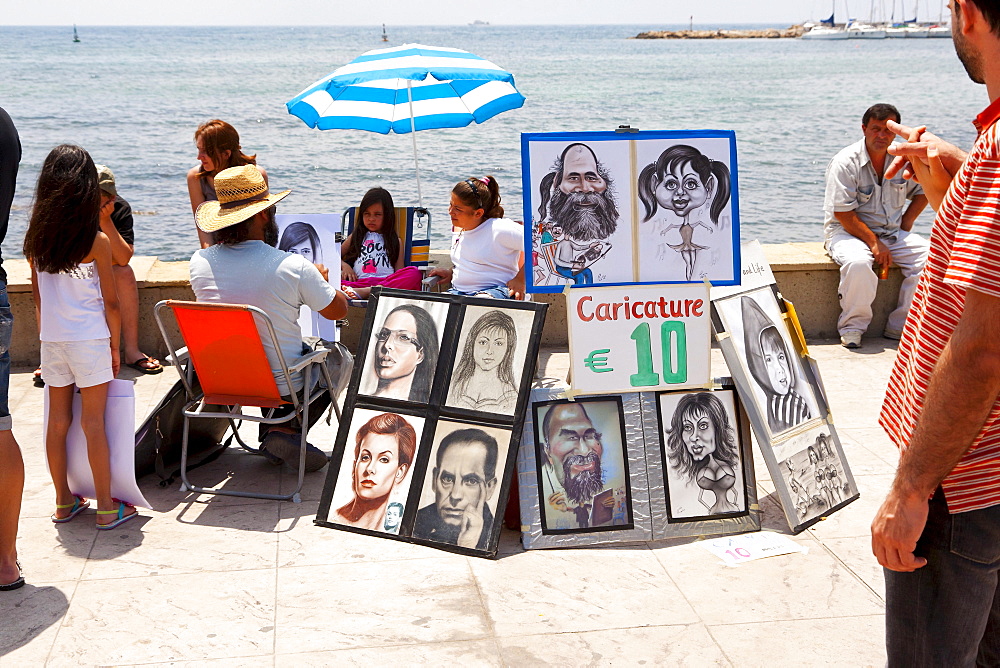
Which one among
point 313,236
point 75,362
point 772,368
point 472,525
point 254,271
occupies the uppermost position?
point 254,271

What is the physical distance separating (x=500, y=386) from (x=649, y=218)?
38.6 inches

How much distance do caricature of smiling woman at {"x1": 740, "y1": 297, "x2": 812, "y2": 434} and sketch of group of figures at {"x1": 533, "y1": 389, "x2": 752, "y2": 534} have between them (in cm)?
14

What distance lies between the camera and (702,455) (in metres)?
3.88

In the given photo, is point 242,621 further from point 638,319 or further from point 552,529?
point 638,319

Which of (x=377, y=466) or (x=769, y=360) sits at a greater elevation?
(x=769, y=360)

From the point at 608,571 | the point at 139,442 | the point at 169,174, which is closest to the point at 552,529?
the point at 608,571

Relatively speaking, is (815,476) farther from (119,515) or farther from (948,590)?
(119,515)

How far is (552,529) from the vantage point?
3746mm

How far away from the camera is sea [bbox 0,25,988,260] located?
61.4 ft

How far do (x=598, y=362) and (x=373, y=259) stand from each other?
2823 millimetres

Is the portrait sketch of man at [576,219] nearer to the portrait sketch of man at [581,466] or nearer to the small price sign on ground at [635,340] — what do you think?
the small price sign on ground at [635,340]

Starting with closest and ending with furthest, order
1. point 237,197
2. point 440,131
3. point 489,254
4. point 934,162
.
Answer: point 934,162
point 237,197
point 489,254
point 440,131

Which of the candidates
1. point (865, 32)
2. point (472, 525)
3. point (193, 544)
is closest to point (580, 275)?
point (472, 525)

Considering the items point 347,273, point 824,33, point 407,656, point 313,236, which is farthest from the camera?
point 824,33
